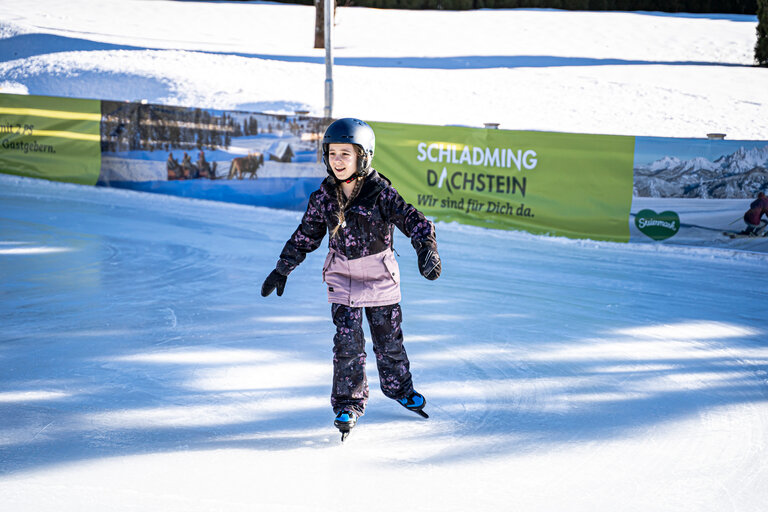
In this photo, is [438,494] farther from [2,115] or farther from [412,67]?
[412,67]

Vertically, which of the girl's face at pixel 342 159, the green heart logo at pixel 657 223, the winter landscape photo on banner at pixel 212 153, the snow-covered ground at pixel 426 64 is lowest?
the green heart logo at pixel 657 223

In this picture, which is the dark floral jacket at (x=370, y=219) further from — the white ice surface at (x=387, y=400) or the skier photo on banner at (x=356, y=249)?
the white ice surface at (x=387, y=400)

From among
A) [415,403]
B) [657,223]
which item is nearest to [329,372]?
[415,403]

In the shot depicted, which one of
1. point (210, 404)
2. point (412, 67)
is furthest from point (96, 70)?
point (210, 404)

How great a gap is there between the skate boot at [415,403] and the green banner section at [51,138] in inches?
394

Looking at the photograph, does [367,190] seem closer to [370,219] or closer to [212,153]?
[370,219]

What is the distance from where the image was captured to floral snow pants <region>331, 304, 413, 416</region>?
13.4 feet

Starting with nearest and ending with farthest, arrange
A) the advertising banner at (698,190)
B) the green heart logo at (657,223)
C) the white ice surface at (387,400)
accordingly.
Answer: the white ice surface at (387,400) < the advertising banner at (698,190) < the green heart logo at (657,223)

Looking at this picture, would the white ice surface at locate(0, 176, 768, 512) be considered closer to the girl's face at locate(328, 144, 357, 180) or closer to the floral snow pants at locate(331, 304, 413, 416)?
the floral snow pants at locate(331, 304, 413, 416)

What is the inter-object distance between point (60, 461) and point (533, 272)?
5390 millimetres

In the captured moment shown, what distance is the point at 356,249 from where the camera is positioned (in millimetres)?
4012

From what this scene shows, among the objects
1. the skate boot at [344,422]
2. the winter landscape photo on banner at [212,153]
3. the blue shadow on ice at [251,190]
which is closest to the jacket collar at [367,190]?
the skate boot at [344,422]

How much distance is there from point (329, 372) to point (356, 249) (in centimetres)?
130

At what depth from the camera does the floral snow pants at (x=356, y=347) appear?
4.07 metres
